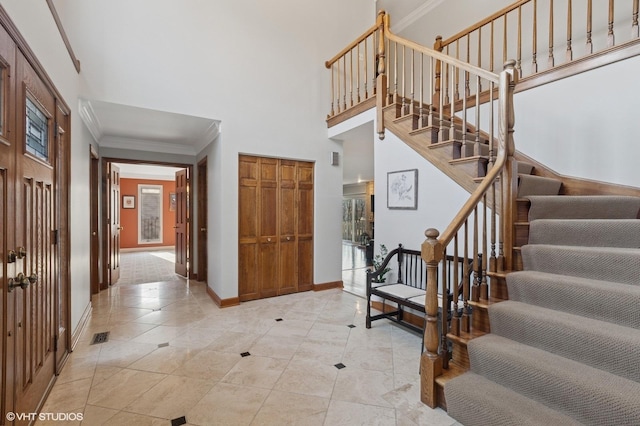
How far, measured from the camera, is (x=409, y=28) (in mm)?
6078

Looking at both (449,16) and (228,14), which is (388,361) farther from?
(449,16)

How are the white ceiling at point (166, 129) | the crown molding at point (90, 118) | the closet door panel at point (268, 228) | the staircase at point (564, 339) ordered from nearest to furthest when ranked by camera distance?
1. the staircase at point (564, 339)
2. the crown molding at point (90, 118)
3. the white ceiling at point (166, 129)
4. the closet door panel at point (268, 228)

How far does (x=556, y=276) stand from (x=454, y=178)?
1.27 meters

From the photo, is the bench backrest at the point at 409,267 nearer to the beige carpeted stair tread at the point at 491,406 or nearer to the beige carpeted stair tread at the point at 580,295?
the beige carpeted stair tread at the point at 580,295

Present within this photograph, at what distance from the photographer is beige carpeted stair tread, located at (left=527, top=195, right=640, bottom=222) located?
7.87 feet

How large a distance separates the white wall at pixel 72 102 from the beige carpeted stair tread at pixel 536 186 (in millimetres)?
3470

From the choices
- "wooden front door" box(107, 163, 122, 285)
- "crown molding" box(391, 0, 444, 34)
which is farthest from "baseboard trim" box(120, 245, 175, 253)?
"crown molding" box(391, 0, 444, 34)

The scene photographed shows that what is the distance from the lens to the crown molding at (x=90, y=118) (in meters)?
3.26

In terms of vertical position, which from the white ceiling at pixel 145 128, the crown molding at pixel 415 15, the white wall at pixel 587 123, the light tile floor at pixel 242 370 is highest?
the crown molding at pixel 415 15

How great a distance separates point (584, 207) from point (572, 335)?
1371mm

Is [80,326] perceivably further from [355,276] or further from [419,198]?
[355,276]

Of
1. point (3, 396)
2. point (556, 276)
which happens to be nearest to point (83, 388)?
point (3, 396)

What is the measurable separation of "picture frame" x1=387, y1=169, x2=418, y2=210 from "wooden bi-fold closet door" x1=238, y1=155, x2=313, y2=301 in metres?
1.46

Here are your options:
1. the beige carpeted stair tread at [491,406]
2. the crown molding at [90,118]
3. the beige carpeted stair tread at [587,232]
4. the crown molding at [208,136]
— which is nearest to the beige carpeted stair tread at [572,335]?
the beige carpeted stair tread at [491,406]
